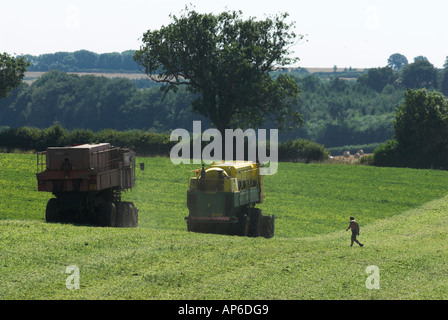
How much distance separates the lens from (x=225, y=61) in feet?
216

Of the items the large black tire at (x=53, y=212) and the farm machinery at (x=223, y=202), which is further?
the large black tire at (x=53, y=212)

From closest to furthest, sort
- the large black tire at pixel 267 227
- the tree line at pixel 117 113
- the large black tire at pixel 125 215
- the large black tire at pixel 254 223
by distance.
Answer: the large black tire at pixel 254 223, the large black tire at pixel 125 215, the large black tire at pixel 267 227, the tree line at pixel 117 113

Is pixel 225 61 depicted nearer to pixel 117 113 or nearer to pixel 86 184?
pixel 86 184

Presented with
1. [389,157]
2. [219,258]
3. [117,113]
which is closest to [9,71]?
[389,157]

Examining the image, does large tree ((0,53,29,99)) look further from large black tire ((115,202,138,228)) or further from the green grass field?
large black tire ((115,202,138,228))

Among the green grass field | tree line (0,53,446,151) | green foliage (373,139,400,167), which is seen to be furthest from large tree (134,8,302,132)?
tree line (0,53,446,151)

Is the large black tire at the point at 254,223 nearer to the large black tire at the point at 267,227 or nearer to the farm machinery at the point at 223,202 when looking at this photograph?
the farm machinery at the point at 223,202

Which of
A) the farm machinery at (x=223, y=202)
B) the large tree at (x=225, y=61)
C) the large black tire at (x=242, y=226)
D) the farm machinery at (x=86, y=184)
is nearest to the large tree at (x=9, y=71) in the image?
the large tree at (x=225, y=61)

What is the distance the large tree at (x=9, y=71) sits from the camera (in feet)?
244

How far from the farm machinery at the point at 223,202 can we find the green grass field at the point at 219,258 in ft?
3.84

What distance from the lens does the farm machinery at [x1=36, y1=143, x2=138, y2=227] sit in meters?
27.6

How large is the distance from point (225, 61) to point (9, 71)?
2502 centimetres

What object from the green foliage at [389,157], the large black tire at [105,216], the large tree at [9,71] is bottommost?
the green foliage at [389,157]

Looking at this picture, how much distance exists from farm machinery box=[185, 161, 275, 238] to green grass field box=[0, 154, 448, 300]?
117cm
